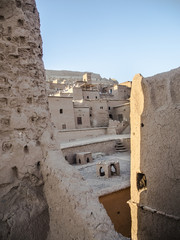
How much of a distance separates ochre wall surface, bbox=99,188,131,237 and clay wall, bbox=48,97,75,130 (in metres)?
11.6

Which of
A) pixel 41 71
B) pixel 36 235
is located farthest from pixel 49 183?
pixel 41 71

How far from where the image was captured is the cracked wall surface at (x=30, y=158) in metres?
2.64

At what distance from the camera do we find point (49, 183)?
3020mm

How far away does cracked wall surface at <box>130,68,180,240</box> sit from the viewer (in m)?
3.95

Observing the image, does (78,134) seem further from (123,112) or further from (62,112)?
(123,112)

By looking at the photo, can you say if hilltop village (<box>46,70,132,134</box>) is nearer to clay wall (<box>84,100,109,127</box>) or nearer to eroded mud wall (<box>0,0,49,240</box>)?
clay wall (<box>84,100,109,127</box>)

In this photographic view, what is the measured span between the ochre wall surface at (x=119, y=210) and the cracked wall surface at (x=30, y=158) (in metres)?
4.55

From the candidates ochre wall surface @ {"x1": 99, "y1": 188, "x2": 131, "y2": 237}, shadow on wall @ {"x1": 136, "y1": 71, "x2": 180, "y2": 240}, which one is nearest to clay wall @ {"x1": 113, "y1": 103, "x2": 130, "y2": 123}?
ochre wall surface @ {"x1": 99, "y1": 188, "x2": 131, "y2": 237}

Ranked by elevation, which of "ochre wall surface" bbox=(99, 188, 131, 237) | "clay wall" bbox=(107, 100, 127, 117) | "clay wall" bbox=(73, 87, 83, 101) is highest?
"clay wall" bbox=(73, 87, 83, 101)

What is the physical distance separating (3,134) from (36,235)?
5.32ft

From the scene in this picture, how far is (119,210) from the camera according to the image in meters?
7.11

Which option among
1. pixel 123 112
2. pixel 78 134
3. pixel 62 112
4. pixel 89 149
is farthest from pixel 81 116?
pixel 89 149

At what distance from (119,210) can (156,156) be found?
391 cm

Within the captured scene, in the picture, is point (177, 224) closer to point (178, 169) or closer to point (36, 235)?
point (178, 169)
